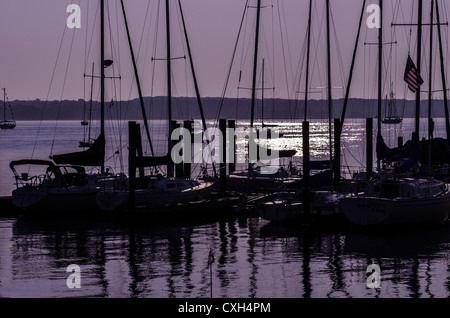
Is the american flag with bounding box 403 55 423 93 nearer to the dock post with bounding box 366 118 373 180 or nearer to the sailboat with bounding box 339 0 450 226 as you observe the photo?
the dock post with bounding box 366 118 373 180

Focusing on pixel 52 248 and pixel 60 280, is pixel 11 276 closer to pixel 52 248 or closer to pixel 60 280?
pixel 60 280

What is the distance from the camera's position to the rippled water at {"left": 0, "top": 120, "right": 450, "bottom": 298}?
26156mm

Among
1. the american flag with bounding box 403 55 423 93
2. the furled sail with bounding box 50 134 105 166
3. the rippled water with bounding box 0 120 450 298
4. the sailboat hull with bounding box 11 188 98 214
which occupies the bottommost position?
the rippled water with bounding box 0 120 450 298

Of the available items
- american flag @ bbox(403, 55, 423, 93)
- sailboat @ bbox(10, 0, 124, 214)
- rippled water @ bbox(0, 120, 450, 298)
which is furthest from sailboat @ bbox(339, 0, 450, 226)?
sailboat @ bbox(10, 0, 124, 214)

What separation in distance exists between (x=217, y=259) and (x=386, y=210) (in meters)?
8.69

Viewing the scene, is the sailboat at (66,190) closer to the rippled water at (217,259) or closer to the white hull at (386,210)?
the rippled water at (217,259)

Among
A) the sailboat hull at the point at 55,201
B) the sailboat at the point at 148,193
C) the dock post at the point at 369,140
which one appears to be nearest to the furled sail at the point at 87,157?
the sailboat hull at the point at 55,201

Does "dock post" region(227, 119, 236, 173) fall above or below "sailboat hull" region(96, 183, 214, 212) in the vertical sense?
above

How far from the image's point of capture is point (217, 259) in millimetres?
31484

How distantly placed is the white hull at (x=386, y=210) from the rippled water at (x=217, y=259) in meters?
0.55

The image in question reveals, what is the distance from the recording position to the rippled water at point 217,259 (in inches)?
1030

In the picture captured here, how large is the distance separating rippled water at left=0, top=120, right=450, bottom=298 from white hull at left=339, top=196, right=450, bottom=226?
0.55 metres

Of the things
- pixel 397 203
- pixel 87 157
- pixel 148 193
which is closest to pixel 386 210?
pixel 397 203
